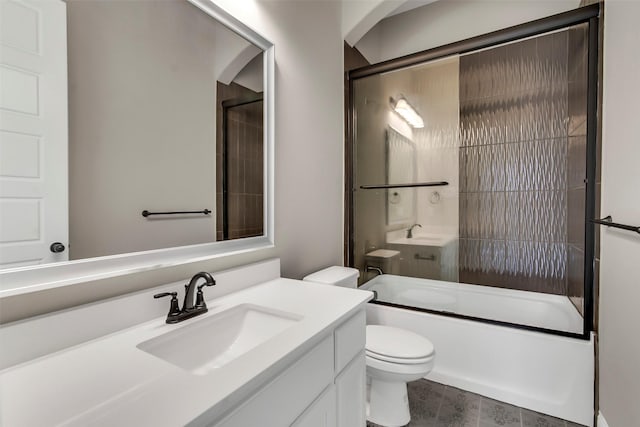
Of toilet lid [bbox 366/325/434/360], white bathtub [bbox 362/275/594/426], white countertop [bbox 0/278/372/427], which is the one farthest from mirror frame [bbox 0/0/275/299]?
white bathtub [bbox 362/275/594/426]

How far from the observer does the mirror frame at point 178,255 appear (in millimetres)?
767

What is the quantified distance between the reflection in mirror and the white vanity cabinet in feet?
2.12

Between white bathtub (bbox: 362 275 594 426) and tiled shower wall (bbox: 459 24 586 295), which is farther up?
tiled shower wall (bbox: 459 24 586 295)

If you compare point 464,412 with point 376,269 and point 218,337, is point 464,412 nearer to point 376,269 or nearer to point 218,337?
point 376,269

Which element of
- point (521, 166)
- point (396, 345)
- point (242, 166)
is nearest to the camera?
point (242, 166)

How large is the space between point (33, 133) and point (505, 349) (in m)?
2.37

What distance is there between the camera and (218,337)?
1032mm

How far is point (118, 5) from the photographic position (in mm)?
961

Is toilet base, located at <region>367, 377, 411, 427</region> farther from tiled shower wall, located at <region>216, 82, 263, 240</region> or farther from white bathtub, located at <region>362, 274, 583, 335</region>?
tiled shower wall, located at <region>216, 82, 263, 240</region>

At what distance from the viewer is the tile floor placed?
1.58 meters

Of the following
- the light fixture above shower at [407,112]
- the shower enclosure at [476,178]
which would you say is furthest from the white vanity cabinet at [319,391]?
the light fixture above shower at [407,112]

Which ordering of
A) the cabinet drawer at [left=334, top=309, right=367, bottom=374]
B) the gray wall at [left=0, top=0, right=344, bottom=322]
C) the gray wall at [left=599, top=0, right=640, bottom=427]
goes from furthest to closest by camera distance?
the gray wall at [left=0, top=0, right=344, bottom=322] < the gray wall at [left=599, top=0, right=640, bottom=427] < the cabinet drawer at [left=334, top=309, right=367, bottom=374]

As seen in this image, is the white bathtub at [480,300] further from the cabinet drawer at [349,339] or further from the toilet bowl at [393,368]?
the cabinet drawer at [349,339]

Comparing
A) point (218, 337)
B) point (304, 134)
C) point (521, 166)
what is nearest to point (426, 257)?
point (521, 166)
